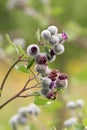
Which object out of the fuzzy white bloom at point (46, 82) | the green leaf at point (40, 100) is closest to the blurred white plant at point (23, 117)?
the green leaf at point (40, 100)

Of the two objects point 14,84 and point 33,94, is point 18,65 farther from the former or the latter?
point 14,84

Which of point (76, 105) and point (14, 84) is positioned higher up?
point (14, 84)

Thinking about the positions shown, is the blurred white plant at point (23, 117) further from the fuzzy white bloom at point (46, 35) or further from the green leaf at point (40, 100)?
the fuzzy white bloom at point (46, 35)

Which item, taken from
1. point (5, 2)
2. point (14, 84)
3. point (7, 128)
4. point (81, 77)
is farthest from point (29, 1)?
point (14, 84)

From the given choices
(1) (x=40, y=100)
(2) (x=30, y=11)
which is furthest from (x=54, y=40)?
(2) (x=30, y=11)

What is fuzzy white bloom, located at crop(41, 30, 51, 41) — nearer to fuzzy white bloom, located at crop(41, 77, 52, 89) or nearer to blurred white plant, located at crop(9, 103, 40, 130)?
fuzzy white bloom, located at crop(41, 77, 52, 89)

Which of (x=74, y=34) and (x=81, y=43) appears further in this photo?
(x=81, y=43)

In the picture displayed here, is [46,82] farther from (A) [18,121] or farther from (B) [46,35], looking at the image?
(A) [18,121]
